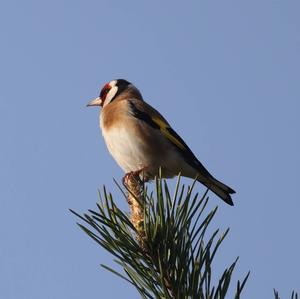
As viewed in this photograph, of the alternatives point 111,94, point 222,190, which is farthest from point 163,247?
point 111,94

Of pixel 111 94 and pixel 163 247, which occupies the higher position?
pixel 111 94

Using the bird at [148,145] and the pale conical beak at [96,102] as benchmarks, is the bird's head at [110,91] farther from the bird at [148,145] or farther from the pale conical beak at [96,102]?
the bird at [148,145]

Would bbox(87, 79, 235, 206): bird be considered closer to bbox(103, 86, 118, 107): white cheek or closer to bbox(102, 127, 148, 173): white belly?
bbox(102, 127, 148, 173): white belly

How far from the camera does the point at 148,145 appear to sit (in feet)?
18.0

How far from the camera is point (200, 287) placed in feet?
6.81

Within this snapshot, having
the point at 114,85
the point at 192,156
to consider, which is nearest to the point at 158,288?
the point at 192,156

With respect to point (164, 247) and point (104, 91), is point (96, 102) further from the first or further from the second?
point (164, 247)

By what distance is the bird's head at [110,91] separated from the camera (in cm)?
652

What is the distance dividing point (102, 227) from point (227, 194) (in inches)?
121

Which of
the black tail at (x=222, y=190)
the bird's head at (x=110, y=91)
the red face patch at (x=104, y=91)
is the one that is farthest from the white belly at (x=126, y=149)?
the red face patch at (x=104, y=91)

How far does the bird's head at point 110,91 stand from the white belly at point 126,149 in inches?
38.7

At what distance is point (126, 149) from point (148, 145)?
0.74ft

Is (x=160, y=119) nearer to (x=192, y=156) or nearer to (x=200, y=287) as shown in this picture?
(x=192, y=156)

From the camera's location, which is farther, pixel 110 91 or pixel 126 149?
pixel 110 91
